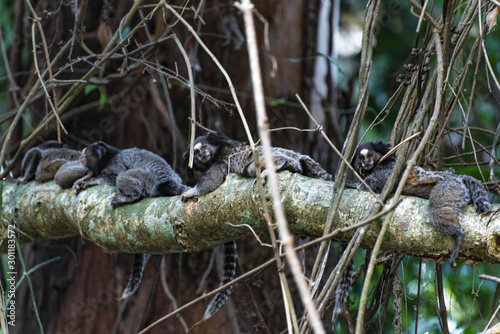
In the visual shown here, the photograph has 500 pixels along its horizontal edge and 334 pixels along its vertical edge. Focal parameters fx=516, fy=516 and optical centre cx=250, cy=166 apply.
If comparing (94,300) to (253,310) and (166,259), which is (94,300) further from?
(253,310)

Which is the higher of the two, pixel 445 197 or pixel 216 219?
pixel 445 197

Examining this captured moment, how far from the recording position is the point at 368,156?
10.5 ft

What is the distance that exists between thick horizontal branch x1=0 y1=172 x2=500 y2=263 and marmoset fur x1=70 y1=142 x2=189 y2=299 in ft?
0.35

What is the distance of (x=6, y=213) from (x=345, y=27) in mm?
5543

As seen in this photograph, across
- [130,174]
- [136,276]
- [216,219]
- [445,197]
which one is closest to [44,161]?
[130,174]

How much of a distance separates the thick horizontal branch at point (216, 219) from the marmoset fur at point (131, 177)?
0.35ft

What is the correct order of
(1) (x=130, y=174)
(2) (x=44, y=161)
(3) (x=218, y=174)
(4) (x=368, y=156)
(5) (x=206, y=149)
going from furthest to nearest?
(2) (x=44, y=161)
(5) (x=206, y=149)
(1) (x=130, y=174)
(3) (x=218, y=174)
(4) (x=368, y=156)

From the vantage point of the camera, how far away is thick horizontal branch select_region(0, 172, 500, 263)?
2326mm

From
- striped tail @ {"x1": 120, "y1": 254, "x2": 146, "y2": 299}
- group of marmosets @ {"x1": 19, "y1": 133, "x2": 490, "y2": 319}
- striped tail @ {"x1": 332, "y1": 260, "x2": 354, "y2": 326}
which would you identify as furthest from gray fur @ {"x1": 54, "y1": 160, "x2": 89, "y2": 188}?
striped tail @ {"x1": 332, "y1": 260, "x2": 354, "y2": 326}

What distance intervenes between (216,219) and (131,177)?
34.0 inches

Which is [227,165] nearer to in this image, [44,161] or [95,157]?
[95,157]

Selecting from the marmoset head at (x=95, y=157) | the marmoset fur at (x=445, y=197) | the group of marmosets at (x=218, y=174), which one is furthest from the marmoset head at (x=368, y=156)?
the marmoset head at (x=95, y=157)

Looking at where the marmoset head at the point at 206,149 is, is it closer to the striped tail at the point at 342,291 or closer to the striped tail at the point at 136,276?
the striped tail at the point at 136,276

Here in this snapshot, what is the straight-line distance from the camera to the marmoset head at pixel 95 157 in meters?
A: 4.04
